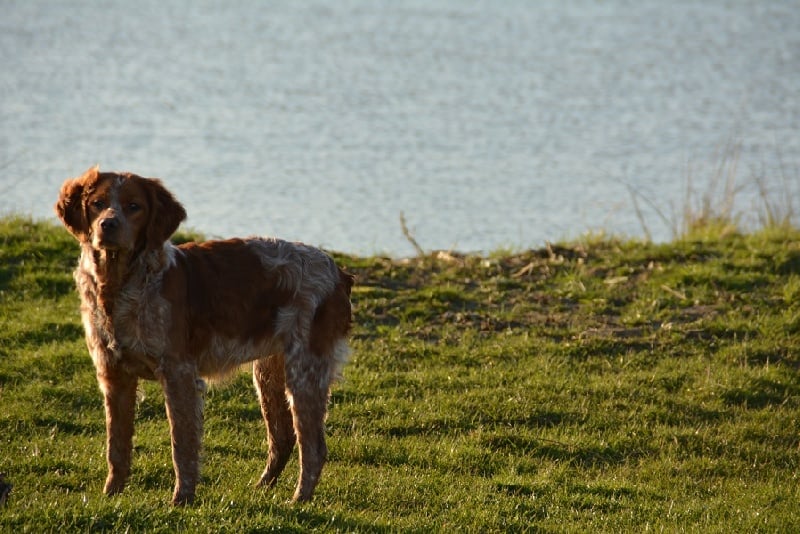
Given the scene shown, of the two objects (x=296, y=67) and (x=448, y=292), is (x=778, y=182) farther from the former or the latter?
(x=296, y=67)

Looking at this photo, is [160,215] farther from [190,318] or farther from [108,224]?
[190,318]

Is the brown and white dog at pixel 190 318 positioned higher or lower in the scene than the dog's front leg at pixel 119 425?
higher

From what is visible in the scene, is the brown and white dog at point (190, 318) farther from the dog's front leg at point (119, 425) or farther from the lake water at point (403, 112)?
the lake water at point (403, 112)

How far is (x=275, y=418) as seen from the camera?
8711 mm

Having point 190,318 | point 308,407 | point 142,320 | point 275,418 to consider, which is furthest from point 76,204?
point 275,418

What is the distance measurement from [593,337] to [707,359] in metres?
1.09

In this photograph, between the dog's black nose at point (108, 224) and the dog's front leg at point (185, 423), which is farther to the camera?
the dog's front leg at point (185, 423)

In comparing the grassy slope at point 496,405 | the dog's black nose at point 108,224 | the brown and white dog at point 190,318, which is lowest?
the grassy slope at point 496,405

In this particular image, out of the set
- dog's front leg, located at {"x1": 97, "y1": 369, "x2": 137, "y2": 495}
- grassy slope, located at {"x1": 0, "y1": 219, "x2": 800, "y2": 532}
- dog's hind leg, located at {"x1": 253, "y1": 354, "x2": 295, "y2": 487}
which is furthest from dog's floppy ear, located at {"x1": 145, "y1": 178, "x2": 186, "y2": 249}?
grassy slope, located at {"x1": 0, "y1": 219, "x2": 800, "y2": 532}

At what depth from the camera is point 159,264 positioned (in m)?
7.72

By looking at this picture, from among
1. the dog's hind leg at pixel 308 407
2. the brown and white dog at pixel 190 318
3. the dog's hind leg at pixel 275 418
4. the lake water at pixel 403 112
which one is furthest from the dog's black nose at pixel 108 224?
the lake water at pixel 403 112

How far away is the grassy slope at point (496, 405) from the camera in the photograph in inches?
326

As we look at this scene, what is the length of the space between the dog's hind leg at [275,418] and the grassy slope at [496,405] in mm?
244

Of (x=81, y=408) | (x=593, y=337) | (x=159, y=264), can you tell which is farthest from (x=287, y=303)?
(x=593, y=337)
